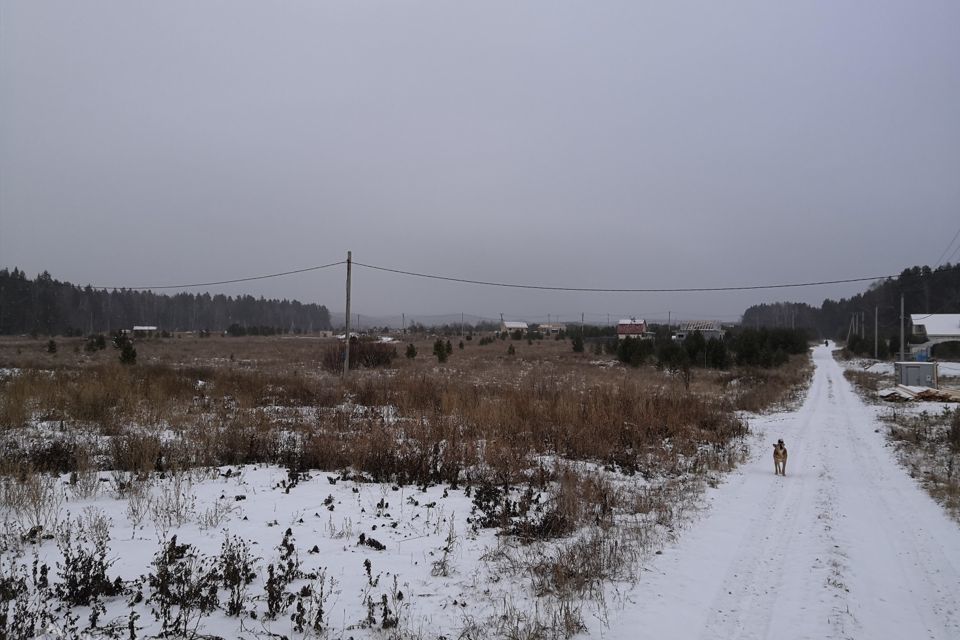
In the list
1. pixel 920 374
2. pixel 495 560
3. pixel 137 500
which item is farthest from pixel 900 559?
pixel 920 374

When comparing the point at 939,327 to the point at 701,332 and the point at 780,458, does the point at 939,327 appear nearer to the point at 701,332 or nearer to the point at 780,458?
Result: the point at 701,332

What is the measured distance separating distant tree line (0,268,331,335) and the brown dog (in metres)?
50.5

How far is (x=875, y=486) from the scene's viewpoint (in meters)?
8.40

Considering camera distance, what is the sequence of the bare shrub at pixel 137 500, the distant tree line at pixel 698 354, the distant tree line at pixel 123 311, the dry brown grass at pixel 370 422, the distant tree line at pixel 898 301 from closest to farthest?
the bare shrub at pixel 137 500 → the dry brown grass at pixel 370 422 → the distant tree line at pixel 698 354 → the distant tree line at pixel 898 301 → the distant tree line at pixel 123 311

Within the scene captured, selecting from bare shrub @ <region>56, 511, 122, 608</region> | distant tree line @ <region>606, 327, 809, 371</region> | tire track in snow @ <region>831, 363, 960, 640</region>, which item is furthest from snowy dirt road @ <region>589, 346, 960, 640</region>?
distant tree line @ <region>606, 327, 809, 371</region>

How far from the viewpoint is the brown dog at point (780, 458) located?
344 inches

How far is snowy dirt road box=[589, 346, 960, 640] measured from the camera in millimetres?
4004

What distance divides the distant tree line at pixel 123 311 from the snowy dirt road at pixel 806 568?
50.5 meters

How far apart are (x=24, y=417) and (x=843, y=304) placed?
168m

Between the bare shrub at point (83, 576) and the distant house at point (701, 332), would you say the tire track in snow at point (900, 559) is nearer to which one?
the bare shrub at point (83, 576)

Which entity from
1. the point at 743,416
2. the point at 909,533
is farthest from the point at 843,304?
the point at 909,533

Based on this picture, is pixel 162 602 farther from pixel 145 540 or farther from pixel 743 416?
pixel 743 416

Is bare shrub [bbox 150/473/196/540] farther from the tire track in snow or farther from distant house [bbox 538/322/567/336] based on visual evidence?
distant house [bbox 538/322/567/336]

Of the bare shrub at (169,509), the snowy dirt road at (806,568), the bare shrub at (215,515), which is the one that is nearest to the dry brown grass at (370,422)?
the bare shrub at (169,509)
